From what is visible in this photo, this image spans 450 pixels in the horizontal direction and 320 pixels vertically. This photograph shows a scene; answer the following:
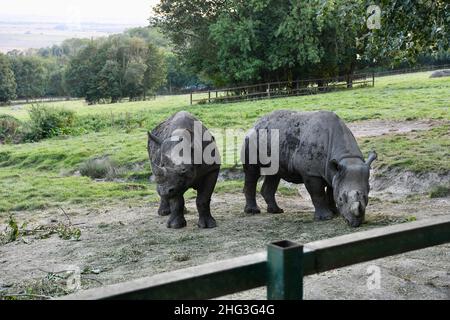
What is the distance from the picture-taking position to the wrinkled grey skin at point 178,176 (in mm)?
8742

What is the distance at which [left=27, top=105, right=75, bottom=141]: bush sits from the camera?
27.1m

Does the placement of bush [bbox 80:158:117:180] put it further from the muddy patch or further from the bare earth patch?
the muddy patch

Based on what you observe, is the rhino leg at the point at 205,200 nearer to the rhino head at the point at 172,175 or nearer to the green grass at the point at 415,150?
the rhino head at the point at 172,175

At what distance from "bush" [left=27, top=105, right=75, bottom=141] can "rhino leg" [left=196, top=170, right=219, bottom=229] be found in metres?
19.2

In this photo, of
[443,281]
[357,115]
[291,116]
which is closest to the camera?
[443,281]

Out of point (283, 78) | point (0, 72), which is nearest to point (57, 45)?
point (0, 72)

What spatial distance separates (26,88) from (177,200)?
311 feet

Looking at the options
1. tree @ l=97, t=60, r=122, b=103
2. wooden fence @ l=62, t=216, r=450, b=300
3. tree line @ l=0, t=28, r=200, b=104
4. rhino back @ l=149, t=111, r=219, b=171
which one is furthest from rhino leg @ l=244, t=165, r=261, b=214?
tree @ l=97, t=60, r=122, b=103

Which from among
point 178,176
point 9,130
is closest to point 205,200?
point 178,176

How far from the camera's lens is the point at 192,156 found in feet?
29.4

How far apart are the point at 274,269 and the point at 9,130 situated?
28.5m

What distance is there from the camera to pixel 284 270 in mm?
2881
